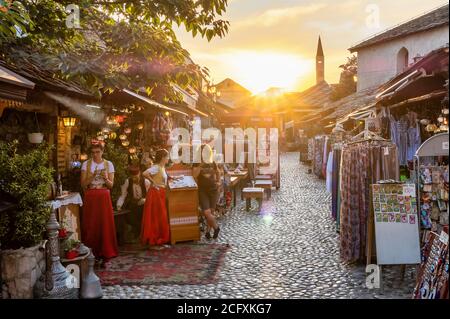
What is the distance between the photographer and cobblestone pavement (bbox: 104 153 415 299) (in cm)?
599

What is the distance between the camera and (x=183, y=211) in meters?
8.93

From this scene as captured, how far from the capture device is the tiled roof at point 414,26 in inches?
717

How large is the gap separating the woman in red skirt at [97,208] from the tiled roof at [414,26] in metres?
15.0

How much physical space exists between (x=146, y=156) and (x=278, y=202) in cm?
509

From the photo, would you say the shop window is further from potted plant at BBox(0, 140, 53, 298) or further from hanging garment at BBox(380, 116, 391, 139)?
potted plant at BBox(0, 140, 53, 298)

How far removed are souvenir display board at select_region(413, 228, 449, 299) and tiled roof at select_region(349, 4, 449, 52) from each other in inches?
579

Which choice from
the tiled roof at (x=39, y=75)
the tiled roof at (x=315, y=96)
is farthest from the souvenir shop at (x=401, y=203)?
the tiled roof at (x=315, y=96)

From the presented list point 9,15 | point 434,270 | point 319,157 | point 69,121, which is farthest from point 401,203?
point 319,157

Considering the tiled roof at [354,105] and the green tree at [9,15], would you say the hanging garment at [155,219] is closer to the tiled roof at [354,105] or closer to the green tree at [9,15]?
the green tree at [9,15]

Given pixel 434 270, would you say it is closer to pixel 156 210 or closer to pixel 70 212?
pixel 156 210

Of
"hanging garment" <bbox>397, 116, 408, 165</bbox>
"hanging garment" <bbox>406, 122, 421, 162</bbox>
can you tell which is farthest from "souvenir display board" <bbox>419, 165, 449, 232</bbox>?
"hanging garment" <bbox>397, 116, 408, 165</bbox>

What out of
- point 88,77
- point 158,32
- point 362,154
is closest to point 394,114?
point 362,154

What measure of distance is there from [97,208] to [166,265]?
5.10ft
